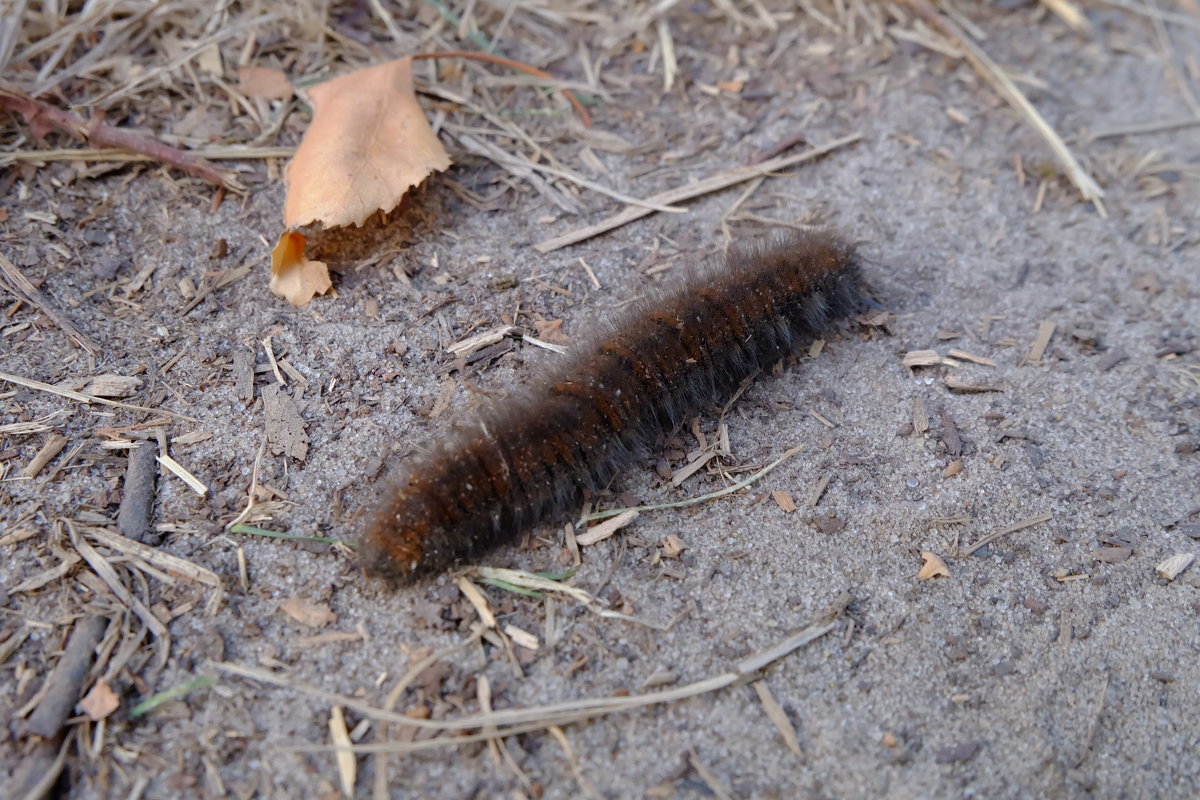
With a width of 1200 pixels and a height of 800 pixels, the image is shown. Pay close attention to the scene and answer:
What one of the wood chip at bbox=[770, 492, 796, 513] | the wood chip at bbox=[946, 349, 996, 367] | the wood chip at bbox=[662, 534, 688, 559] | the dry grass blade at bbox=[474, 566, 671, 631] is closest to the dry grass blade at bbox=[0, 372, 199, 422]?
the dry grass blade at bbox=[474, 566, 671, 631]

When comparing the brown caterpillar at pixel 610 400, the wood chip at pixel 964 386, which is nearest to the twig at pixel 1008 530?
the wood chip at pixel 964 386

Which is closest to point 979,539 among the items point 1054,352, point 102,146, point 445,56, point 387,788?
point 1054,352

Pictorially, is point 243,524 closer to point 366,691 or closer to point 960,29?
point 366,691

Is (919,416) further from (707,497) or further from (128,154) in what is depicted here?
(128,154)

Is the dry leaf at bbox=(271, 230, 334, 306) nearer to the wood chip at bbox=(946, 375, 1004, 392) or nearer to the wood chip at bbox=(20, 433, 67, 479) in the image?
the wood chip at bbox=(20, 433, 67, 479)

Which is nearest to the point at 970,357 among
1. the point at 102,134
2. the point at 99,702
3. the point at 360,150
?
the point at 360,150

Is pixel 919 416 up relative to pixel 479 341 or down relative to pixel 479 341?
down

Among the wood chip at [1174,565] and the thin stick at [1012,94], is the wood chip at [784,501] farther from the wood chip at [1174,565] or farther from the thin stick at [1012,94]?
the thin stick at [1012,94]
